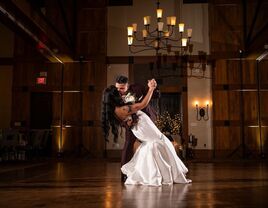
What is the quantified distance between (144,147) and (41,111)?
8.26 metres

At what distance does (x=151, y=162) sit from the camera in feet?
11.4

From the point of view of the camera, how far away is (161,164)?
138 inches

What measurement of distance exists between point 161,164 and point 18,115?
8334 mm

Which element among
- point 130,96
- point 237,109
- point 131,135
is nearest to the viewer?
point 130,96

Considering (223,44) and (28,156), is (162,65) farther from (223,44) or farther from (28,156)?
(28,156)

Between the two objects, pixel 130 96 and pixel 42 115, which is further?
pixel 42 115

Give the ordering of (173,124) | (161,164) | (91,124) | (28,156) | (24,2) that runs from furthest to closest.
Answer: (91,124), (28,156), (173,124), (24,2), (161,164)

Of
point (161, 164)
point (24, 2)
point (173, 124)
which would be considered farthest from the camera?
point (173, 124)

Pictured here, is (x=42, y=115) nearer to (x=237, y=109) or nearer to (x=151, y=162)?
(x=237, y=109)

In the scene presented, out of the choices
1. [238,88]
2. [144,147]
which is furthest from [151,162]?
[238,88]

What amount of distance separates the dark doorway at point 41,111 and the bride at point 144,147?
7859 mm

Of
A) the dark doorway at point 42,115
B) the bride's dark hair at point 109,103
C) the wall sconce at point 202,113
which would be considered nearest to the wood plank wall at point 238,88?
the wall sconce at point 202,113

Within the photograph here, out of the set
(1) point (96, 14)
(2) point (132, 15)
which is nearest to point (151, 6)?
(2) point (132, 15)

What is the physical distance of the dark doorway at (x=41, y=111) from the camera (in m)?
11.1
